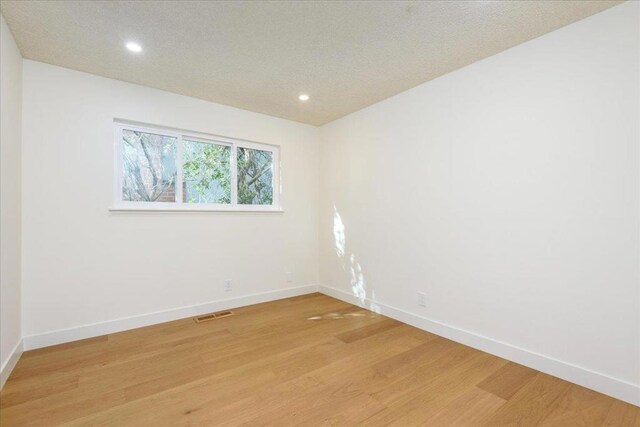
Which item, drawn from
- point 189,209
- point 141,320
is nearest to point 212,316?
point 141,320

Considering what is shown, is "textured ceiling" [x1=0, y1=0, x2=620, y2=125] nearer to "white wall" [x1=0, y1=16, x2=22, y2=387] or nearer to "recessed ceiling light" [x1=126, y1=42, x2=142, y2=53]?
"recessed ceiling light" [x1=126, y1=42, x2=142, y2=53]

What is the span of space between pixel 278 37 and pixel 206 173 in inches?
71.8

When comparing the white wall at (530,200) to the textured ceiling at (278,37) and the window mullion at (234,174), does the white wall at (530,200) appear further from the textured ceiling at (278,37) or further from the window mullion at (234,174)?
the window mullion at (234,174)

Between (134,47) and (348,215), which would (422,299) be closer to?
(348,215)

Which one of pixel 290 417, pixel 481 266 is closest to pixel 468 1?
pixel 481 266

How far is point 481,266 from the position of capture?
2422 millimetres

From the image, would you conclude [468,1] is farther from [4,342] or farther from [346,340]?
[4,342]

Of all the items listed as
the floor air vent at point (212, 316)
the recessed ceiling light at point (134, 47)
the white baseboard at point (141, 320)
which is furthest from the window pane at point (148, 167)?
the floor air vent at point (212, 316)

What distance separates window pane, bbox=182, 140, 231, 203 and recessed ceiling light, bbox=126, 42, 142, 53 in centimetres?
108

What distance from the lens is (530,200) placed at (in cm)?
214

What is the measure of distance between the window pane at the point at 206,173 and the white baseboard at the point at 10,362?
1.73 meters

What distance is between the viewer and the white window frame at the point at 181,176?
111 inches

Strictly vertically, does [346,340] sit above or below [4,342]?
below

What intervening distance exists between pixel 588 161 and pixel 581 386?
57.4 inches
